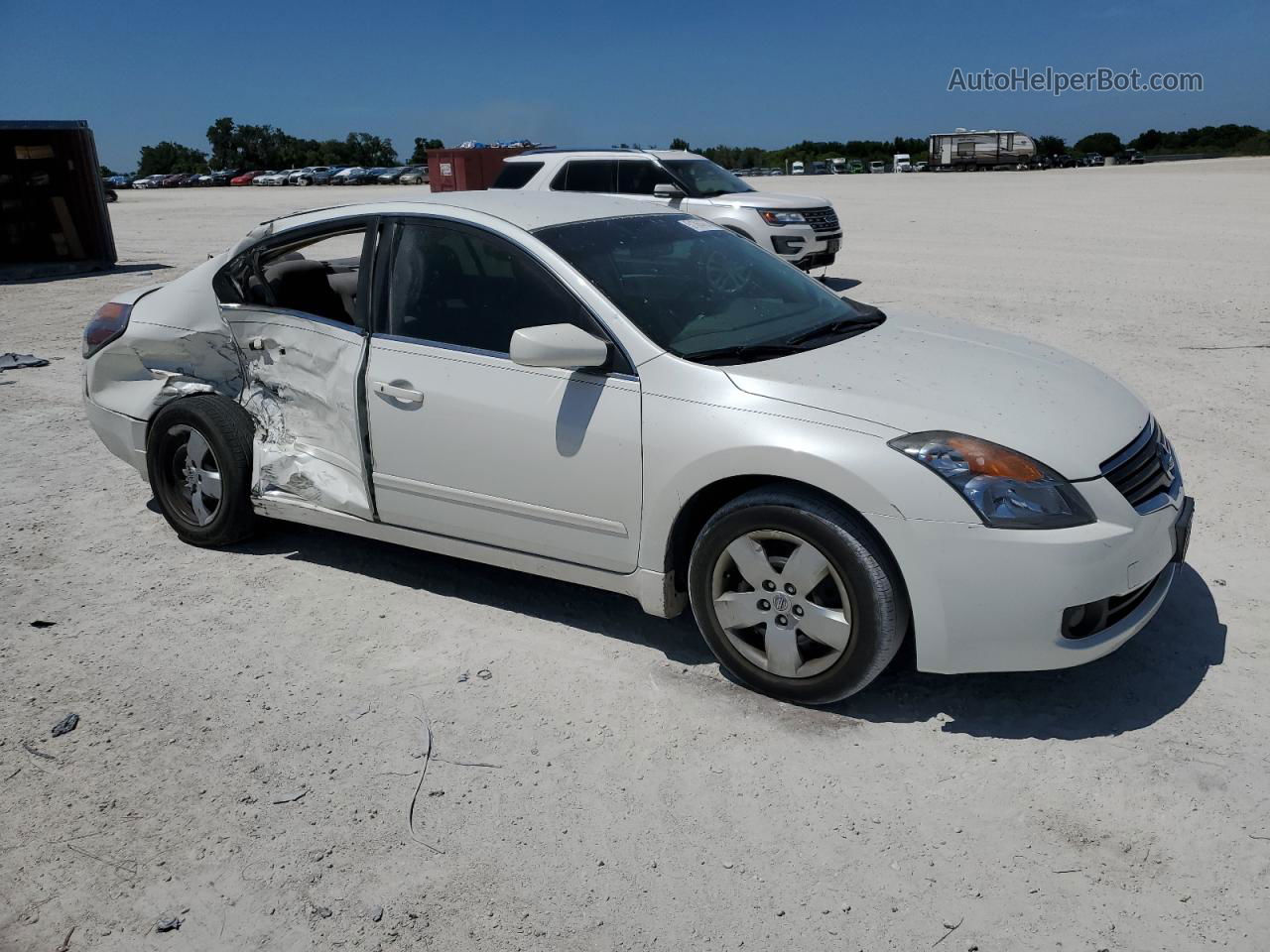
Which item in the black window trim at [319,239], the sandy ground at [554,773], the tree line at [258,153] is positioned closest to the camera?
the sandy ground at [554,773]

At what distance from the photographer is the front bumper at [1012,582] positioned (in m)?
3.17

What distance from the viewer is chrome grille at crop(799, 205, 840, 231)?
45.1 feet

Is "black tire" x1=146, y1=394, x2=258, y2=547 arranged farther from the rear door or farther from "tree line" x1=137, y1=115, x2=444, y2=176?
"tree line" x1=137, y1=115, x2=444, y2=176

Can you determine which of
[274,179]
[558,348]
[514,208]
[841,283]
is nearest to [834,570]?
[558,348]

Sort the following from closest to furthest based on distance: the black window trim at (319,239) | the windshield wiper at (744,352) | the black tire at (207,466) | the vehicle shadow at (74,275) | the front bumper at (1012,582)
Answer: the front bumper at (1012,582) → the windshield wiper at (744,352) → the black window trim at (319,239) → the black tire at (207,466) → the vehicle shadow at (74,275)

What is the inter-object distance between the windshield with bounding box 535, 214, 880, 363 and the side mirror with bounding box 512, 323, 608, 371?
243mm

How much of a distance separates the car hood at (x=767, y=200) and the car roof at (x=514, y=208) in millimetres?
9217

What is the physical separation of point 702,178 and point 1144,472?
11.8 metres

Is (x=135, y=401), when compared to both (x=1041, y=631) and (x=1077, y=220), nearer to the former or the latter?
(x=1041, y=631)

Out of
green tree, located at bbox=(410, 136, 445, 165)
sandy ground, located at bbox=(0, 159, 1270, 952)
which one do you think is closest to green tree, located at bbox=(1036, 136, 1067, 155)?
green tree, located at bbox=(410, 136, 445, 165)

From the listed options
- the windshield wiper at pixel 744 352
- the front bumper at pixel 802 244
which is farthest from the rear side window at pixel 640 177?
the windshield wiper at pixel 744 352

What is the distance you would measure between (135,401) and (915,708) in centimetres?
397

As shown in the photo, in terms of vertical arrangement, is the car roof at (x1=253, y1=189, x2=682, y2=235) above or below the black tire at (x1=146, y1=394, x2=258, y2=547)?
above

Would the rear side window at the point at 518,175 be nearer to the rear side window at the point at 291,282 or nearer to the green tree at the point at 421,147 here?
the rear side window at the point at 291,282
